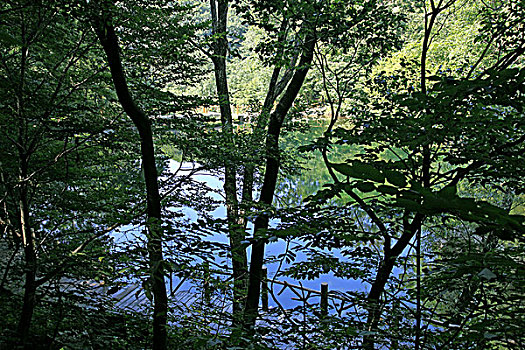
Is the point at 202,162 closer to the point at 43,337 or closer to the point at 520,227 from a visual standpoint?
the point at 43,337

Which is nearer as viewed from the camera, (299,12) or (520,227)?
(520,227)

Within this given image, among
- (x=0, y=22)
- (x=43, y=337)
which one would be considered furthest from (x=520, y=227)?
(x=43, y=337)

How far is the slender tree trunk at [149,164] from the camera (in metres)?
1.66

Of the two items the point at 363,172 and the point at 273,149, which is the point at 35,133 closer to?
the point at 273,149

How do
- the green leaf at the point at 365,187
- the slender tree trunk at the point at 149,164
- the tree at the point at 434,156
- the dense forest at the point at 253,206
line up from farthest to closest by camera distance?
the slender tree trunk at the point at 149,164, the dense forest at the point at 253,206, the green leaf at the point at 365,187, the tree at the point at 434,156

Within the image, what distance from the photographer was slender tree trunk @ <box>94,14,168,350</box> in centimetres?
166

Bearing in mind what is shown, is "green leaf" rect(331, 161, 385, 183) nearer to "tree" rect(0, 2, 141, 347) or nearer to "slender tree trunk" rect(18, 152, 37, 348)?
"tree" rect(0, 2, 141, 347)

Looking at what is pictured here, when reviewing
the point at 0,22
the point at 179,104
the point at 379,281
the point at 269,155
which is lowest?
the point at 379,281

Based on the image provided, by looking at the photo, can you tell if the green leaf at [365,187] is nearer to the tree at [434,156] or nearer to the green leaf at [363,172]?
the tree at [434,156]

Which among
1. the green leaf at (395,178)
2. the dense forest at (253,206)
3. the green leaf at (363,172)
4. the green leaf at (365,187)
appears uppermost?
the dense forest at (253,206)

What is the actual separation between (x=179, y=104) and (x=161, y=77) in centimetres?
44

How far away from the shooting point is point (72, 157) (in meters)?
2.94

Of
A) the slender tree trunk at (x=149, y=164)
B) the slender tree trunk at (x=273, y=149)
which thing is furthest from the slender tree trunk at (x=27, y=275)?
the slender tree trunk at (x=273, y=149)

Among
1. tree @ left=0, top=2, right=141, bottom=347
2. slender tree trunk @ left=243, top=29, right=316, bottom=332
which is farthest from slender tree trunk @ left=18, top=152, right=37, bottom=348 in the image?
slender tree trunk @ left=243, top=29, right=316, bottom=332
